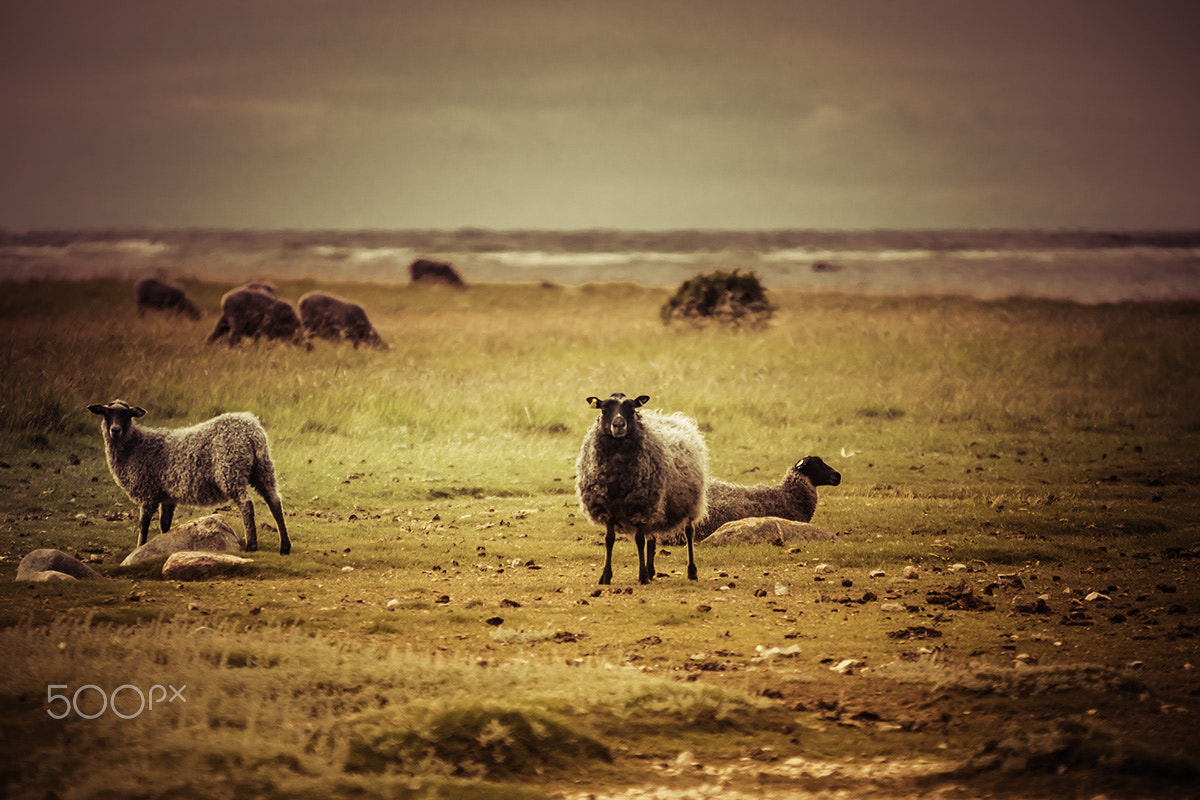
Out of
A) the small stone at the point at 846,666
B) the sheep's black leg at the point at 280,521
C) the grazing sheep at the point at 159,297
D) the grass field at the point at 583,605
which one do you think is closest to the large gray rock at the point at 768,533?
the grass field at the point at 583,605

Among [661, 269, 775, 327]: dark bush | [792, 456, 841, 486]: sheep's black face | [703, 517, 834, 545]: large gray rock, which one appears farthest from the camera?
[661, 269, 775, 327]: dark bush

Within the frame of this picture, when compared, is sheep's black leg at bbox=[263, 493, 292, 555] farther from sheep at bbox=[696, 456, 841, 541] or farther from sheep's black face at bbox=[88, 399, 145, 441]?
sheep at bbox=[696, 456, 841, 541]

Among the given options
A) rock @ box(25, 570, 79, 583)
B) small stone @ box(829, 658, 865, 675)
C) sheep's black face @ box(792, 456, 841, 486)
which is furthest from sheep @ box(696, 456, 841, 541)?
rock @ box(25, 570, 79, 583)

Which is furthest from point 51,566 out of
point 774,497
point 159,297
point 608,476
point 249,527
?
point 159,297

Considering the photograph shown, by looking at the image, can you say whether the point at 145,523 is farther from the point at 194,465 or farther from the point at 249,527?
the point at 249,527

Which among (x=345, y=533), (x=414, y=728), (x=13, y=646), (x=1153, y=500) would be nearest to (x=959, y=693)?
(x=414, y=728)

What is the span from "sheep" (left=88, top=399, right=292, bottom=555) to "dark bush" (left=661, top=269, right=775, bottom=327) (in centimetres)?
3251

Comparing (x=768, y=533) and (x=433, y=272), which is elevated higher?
(x=433, y=272)

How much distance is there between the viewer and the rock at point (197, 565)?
1269 centimetres

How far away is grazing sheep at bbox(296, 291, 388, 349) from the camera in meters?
37.1

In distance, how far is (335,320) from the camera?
37.3 meters

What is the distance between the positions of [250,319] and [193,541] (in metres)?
23.3

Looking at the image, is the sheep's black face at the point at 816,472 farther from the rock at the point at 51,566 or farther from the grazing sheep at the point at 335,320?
the grazing sheep at the point at 335,320

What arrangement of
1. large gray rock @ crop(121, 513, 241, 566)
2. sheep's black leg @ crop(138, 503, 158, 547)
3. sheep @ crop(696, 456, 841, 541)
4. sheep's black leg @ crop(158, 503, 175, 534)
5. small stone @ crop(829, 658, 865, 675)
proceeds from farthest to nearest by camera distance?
sheep @ crop(696, 456, 841, 541) → sheep's black leg @ crop(158, 503, 175, 534) → sheep's black leg @ crop(138, 503, 158, 547) → large gray rock @ crop(121, 513, 241, 566) → small stone @ crop(829, 658, 865, 675)
